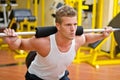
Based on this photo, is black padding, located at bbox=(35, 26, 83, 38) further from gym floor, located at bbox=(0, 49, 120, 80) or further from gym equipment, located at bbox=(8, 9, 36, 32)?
gym equipment, located at bbox=(8, 9, 36, 32)

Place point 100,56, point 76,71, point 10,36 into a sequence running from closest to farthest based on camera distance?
point 10,36 < point 76,71 < point 100,56

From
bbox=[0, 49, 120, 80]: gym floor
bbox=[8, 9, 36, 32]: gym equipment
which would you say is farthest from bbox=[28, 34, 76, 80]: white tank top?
bbox=[8, 9, 36, 32]: gym equipment

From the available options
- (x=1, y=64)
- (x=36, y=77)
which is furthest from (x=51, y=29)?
(x=1, y=64)

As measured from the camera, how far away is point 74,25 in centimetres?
175

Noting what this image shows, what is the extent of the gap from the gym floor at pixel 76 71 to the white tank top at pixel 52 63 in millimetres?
1492

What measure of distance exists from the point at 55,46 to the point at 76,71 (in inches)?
77.5

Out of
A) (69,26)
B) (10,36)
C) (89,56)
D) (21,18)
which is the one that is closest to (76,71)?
(89,56)

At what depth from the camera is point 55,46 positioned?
1.83 m

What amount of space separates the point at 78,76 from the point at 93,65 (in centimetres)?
60

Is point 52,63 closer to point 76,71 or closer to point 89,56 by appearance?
point 76,71

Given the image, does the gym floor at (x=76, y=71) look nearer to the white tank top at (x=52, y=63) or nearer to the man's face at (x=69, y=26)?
the white tank top at (x=52, y=63)

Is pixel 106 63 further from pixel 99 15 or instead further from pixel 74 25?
pixel 74 25

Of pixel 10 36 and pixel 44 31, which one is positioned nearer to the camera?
pixel 10 36

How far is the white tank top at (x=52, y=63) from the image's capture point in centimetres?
182
